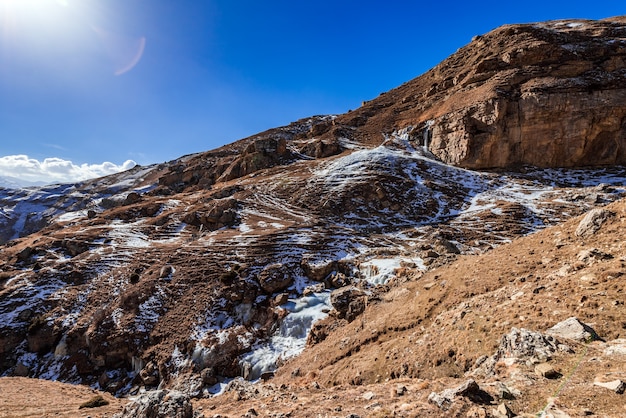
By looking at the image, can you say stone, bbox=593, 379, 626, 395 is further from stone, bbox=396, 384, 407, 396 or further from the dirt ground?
the dirt ground

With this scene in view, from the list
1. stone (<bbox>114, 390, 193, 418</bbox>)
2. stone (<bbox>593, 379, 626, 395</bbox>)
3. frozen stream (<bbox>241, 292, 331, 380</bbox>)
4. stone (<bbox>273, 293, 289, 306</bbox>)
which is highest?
stone (<bbox>593, 379, 626, 395</bbox>)

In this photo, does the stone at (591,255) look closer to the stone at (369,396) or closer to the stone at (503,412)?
the stone at (503,412)

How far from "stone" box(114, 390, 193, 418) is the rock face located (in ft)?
181

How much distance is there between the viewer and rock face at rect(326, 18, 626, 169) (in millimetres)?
46625

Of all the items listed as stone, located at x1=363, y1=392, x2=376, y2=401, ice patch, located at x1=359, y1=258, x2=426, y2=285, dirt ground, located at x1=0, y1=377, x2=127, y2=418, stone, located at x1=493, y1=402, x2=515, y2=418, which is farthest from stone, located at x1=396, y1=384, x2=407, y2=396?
ice patch, located at x1=359, y1=258, x2=426, y2=285

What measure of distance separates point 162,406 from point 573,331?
10502mm

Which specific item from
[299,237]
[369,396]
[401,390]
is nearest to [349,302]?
[369,396]

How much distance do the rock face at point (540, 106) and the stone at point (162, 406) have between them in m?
55.2

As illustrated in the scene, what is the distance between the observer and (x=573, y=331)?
677 cm

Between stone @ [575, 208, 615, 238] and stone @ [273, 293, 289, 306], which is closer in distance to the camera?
stone @ [575, 208, 615, 238]

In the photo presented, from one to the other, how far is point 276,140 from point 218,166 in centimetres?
1603

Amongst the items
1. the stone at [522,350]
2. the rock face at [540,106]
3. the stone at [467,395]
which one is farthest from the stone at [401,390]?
the rock face at [540,106]

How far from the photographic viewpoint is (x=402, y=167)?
50094 millimetres

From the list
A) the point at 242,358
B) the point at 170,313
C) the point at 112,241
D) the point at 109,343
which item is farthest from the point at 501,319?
the point at 112,241
